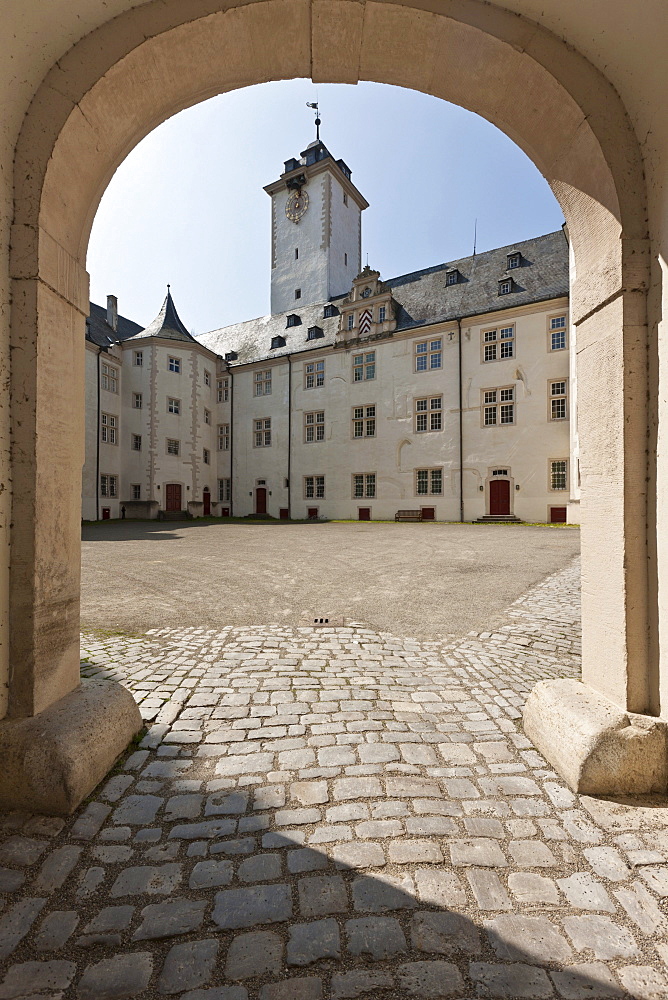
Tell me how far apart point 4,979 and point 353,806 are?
1.36 metres

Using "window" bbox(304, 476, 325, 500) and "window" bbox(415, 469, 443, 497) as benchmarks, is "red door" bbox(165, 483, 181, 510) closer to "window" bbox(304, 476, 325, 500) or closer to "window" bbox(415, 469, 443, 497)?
"window" bbox(304, 476, 325, 500)

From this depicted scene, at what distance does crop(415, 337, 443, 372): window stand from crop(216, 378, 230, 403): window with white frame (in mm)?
15084

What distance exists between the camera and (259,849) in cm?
194

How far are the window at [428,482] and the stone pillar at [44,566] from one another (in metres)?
24.6

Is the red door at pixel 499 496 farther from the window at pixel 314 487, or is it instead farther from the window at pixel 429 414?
the window at pixel 314 487

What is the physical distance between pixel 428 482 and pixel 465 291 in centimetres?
1140

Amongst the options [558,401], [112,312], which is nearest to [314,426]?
[558,401]

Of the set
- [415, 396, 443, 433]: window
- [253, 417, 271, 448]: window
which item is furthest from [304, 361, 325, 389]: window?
[415, 396, 443, 433]: window

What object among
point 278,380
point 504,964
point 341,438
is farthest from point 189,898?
point 278,380

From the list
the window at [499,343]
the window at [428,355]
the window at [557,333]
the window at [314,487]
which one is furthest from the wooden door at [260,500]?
the window at [557,333]

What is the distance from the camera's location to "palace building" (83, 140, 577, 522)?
23.8 meters

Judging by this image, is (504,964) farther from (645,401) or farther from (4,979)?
(645,401)

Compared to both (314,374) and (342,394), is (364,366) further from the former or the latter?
(314,374)

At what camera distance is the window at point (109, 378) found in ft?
92.9
